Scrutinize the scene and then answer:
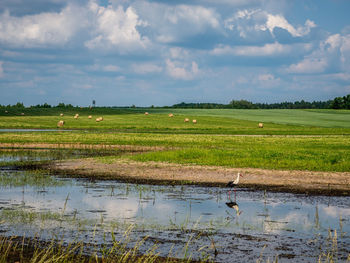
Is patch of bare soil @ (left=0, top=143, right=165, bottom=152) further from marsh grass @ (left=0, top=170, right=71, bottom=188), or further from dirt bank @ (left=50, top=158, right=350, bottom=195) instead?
marsh grass @ (left=0, top=170, right=71, bottom=188)

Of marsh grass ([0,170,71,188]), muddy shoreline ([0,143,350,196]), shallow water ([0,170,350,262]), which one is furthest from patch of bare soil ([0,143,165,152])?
shallow water ([0,170,350,262])

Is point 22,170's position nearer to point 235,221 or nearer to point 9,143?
point 235,221

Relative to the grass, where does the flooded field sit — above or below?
below

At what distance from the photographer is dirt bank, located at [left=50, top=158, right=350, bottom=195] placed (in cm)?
2570

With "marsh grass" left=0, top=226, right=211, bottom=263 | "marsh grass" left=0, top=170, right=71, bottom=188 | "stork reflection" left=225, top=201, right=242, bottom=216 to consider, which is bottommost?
"marsh grass" left=0, top=170, right=71, bottom=188

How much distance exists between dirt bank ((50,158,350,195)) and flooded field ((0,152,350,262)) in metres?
2.07

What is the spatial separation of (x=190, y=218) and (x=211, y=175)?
1184 cm

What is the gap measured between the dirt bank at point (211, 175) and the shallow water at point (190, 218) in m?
2.27

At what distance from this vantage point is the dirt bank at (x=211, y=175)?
84.3ft

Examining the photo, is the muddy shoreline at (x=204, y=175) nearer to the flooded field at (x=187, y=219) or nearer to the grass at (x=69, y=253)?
the flooded field at (x=187, y=219)

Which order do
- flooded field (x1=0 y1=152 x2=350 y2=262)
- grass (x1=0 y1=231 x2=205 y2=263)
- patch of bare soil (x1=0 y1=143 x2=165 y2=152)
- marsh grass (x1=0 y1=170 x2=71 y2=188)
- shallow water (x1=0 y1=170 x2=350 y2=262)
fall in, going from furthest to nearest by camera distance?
patch of bare soil (x1=0 y1=143 x2=165 y2=152), marsh grass (x1=0 y1=170 x2=71 y2=188), shallow water (x1=0 y1=170 x2=350 y2=262), flooded field (x1=0 y1=152 x2=350 y2=262), grass (x1=0 y1=231 x2=205 y2=263)

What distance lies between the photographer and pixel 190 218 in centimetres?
1789

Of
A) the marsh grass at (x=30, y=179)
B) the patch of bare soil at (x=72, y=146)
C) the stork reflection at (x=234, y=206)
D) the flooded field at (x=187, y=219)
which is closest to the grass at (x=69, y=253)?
the flooded field at (x=187, y=219)

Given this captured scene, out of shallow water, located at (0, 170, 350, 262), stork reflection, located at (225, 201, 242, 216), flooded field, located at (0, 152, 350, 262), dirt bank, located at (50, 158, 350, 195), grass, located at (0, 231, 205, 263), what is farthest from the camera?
dirt bank, located at (50, 158, 350, 195)
